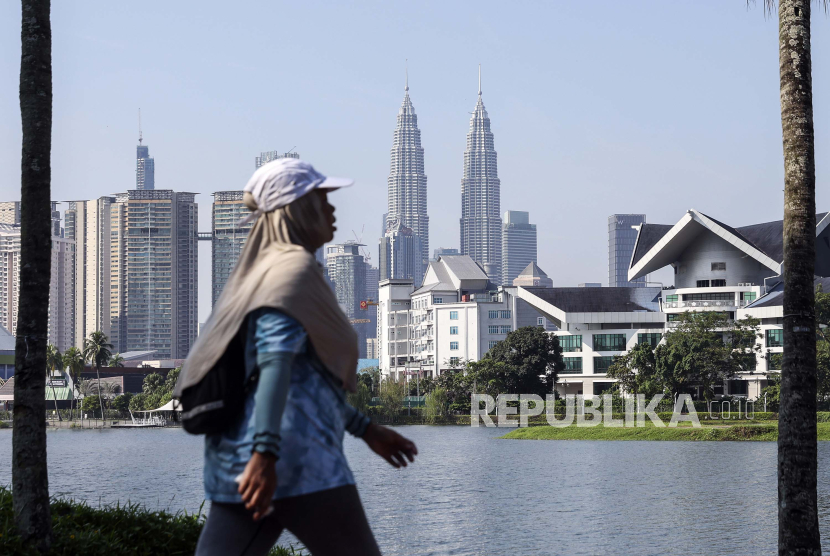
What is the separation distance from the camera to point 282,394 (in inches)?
115

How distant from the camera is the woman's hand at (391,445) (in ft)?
11.3

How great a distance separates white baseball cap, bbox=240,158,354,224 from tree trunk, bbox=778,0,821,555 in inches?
215

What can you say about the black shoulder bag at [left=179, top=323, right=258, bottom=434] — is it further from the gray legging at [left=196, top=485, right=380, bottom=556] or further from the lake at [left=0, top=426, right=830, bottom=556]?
the lake at [left=0, top=426, right=830, bottom=556]

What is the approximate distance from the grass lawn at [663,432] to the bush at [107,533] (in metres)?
41.7

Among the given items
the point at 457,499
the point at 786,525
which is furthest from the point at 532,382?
the point at 786,525

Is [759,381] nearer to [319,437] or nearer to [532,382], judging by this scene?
[532,382]

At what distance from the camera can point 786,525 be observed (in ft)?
24.7

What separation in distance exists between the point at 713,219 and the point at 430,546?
2590 inches

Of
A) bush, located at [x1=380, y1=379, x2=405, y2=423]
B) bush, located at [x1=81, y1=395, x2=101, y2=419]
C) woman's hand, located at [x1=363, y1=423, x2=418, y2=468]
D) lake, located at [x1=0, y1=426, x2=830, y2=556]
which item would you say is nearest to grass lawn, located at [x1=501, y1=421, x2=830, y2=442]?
lake, located at [x1=0, y1=426, x2=830, y2=556]

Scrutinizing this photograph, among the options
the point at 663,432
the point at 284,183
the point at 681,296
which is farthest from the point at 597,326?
the point at 284,183

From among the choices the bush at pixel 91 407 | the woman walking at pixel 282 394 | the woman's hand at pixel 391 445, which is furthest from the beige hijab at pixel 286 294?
the bush at pixel 91 407

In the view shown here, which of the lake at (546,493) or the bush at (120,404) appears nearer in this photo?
the lake at (546,493)

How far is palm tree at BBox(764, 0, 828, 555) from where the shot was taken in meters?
7.55

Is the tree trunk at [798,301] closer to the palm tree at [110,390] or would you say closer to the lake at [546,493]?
the lake at [546,493]
